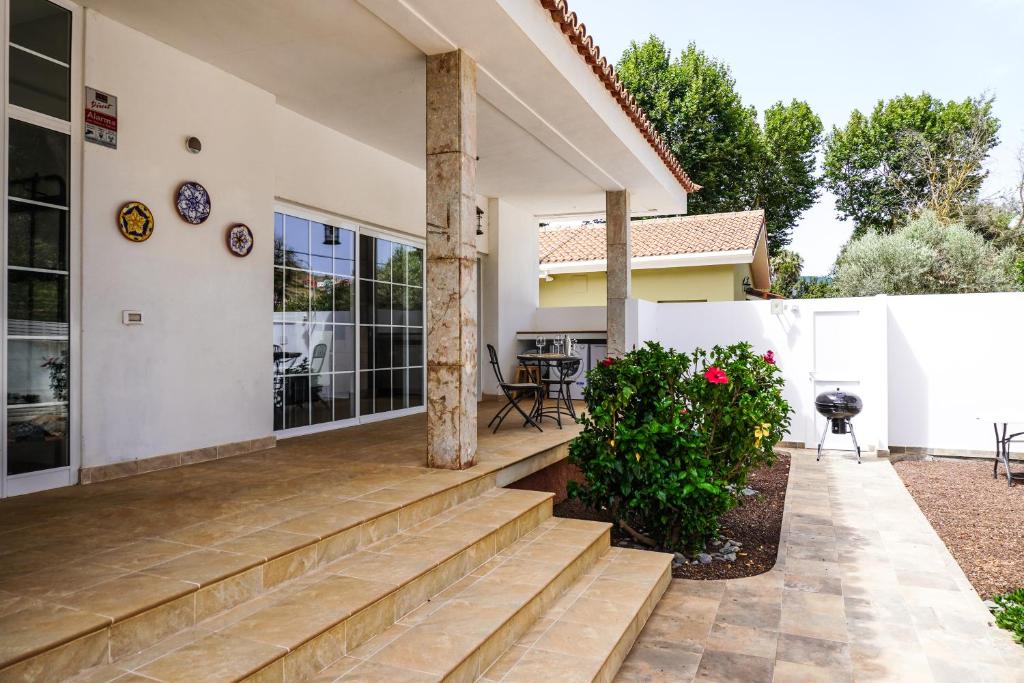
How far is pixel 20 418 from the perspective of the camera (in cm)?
376

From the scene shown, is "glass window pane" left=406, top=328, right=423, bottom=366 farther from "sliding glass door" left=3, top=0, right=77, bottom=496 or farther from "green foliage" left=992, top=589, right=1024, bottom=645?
"green foliage" left=992, top=589, right=1024, bottom=645

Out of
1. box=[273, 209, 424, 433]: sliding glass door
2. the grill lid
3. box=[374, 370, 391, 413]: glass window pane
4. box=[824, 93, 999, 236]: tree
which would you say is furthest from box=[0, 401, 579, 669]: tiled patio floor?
box=[824, 93, 999, 236]: tree

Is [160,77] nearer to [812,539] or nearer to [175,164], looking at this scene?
[175,164]

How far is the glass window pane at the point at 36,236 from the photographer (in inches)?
147

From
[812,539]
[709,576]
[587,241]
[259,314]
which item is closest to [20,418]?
[259,314]

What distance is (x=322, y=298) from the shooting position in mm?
6418

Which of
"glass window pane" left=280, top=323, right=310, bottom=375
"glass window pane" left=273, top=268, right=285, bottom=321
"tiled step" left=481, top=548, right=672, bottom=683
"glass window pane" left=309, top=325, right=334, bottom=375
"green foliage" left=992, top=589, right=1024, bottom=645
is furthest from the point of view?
"glass window pane" left=309, top=325, right=334, bottom=375

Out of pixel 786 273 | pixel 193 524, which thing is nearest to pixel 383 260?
pixel 193 524

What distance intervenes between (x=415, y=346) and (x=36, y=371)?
15.0 ft

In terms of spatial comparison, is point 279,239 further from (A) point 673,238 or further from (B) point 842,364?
(A) point 673,238

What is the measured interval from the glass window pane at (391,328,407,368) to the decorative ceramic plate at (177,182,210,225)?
3039 millimetres

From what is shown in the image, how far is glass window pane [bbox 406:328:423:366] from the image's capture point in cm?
801

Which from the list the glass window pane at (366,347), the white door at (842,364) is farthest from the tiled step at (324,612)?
the white door at (842,364)

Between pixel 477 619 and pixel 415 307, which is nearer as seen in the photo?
pixel 477 619
